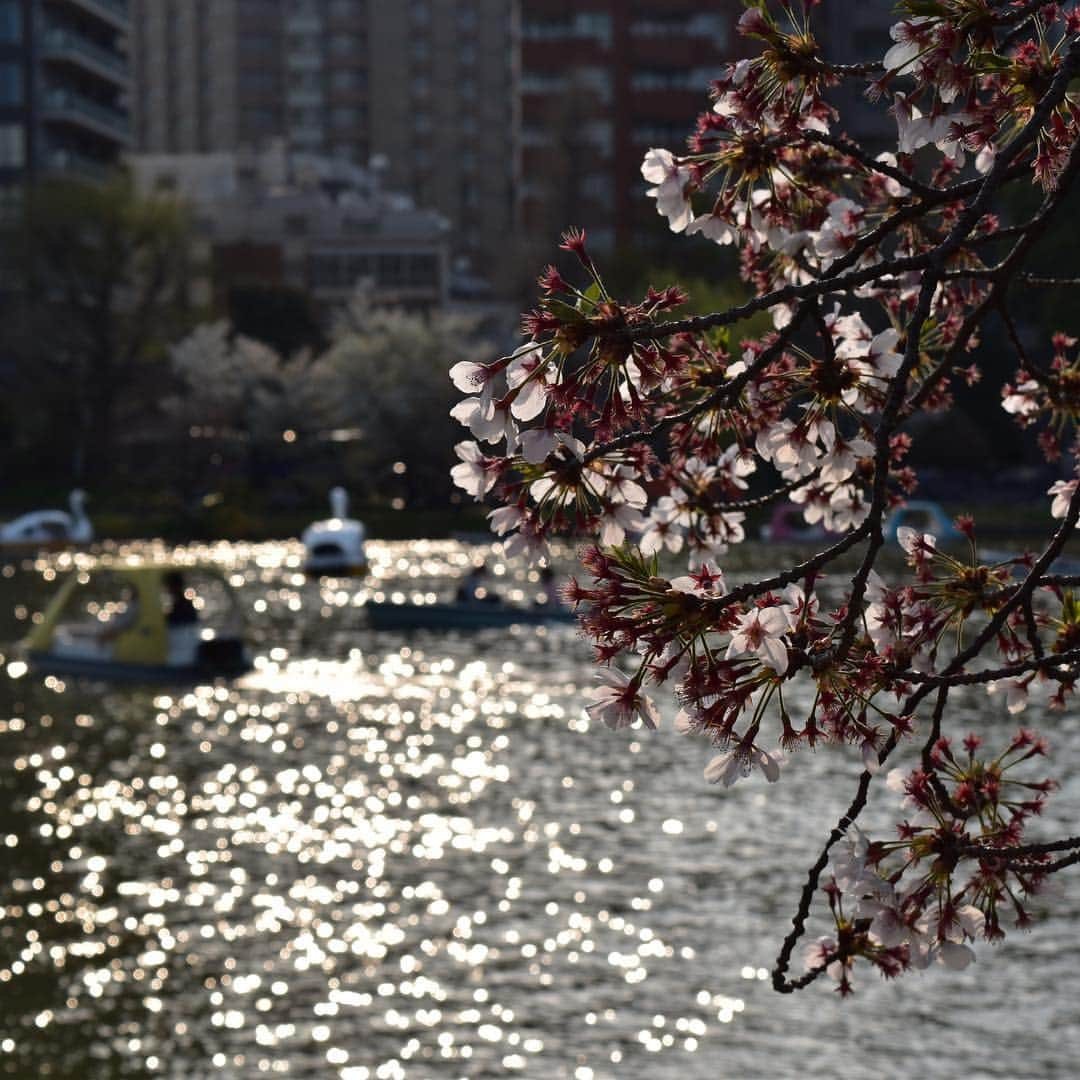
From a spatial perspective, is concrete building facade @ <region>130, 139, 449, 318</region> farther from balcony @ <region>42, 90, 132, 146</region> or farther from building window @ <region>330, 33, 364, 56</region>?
building window @ <region>330, 33, 364, 56</region>

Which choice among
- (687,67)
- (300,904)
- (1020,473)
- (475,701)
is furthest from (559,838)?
(687,67)

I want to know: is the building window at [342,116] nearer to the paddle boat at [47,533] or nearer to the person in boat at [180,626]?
the paddle boat at [47,533]

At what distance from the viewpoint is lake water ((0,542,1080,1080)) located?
18.2 m

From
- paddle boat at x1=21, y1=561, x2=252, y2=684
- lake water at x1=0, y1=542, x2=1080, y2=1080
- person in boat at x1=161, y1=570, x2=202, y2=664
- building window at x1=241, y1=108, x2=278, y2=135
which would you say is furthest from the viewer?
building window at x1=241, y1=108, x2=278, y2=135

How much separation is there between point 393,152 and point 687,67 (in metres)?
56.5

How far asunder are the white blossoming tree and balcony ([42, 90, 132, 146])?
110m

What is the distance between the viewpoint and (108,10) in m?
Result: 120

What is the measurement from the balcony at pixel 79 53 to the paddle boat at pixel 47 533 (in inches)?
1615

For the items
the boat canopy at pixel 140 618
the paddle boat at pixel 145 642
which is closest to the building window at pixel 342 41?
the boat canopy at pixel 140 618

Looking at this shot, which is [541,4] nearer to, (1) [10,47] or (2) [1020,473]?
(1) [10,47]

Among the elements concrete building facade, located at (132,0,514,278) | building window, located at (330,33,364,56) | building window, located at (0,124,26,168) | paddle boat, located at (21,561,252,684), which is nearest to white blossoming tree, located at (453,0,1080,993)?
paddle boat, located at (21,561,252,684)

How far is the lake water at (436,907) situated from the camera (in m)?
18.2

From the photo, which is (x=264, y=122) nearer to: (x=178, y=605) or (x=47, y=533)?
(x=47, y=533)

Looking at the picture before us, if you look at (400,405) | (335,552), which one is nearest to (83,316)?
(400,405)
